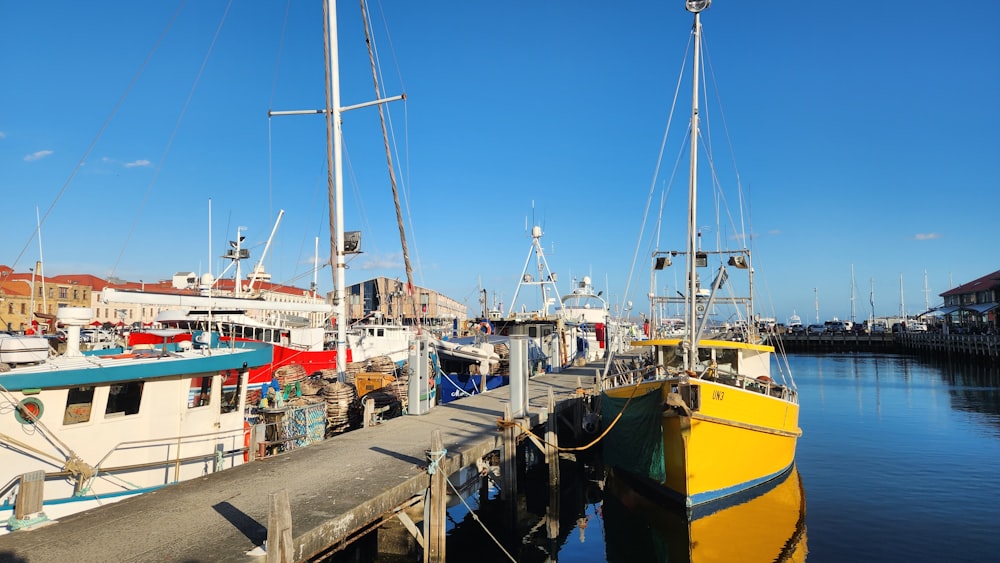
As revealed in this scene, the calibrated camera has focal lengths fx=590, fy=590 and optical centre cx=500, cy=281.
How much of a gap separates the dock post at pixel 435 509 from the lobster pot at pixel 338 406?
8.33m

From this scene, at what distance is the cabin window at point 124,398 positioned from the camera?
34.3ft

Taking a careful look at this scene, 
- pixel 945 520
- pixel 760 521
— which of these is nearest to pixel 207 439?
pixel 760 521

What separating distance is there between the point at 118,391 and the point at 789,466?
16211mm

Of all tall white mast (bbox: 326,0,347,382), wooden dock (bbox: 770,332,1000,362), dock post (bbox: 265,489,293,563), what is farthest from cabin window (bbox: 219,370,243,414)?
wooden dock (bbox: 770,332,1000,362)

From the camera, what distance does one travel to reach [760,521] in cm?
1331

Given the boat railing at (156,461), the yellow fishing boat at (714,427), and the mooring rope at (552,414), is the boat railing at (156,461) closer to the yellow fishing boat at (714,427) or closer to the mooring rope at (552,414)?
the mooring rope at (552,414)

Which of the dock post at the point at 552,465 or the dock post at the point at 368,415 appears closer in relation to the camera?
the dock post at the point at 368,415

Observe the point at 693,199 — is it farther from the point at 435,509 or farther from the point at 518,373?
the point at 435,509

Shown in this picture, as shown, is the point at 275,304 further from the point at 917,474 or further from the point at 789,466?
the point at 917,474

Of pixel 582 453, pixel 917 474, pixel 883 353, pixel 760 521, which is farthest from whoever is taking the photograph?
pixel 883 353

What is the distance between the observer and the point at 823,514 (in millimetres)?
14234

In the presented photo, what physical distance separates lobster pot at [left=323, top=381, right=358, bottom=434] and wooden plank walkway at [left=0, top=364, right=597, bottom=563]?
480 cm

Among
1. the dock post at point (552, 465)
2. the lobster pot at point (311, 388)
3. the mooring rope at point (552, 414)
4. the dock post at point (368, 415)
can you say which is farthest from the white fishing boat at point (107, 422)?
the dock post at point (552, 465)

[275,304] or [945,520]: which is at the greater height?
[275,304]
